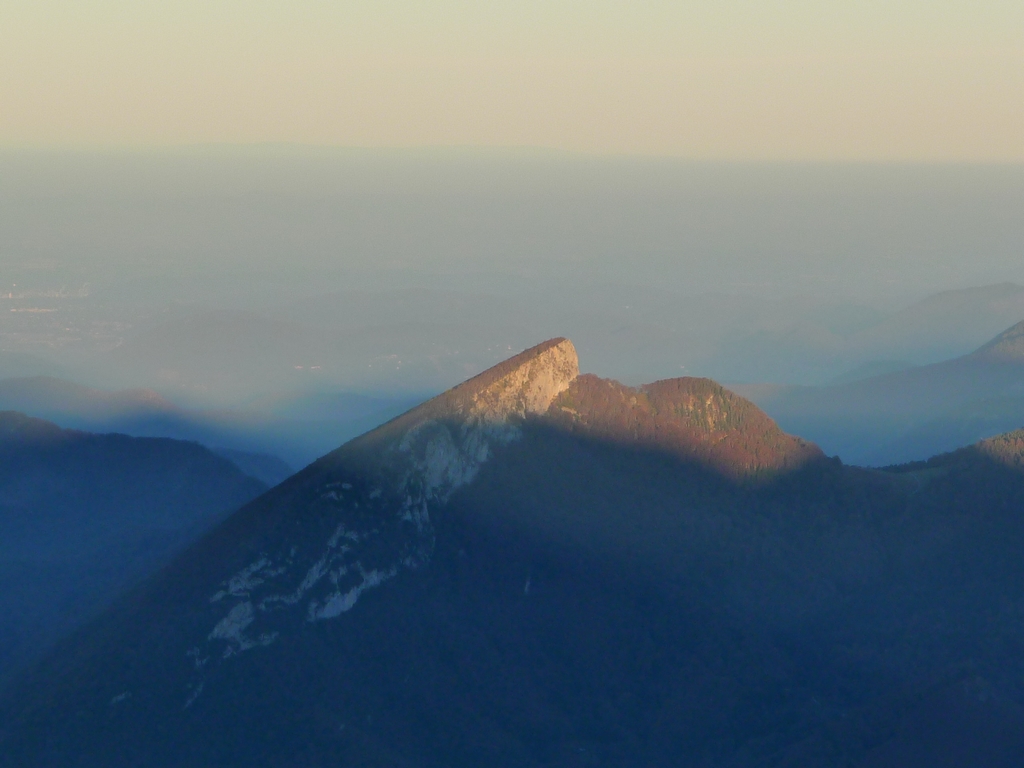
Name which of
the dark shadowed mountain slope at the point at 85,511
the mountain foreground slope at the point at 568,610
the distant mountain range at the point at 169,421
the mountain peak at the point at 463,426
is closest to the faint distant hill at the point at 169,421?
the distant mountain range at the point at 169,421

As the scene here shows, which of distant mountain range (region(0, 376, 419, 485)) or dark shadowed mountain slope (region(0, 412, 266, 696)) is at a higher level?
distant mountain range (region(0, 376, 419, 485))

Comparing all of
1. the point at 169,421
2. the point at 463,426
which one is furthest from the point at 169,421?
the point at 463,426

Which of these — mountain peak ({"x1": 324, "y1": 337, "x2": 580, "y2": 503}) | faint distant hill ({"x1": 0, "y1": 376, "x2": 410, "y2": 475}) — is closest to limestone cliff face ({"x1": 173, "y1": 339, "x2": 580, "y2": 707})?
mountain peak ({"x1": 324, "y1": 337, "x2": 580, "y2": 503})

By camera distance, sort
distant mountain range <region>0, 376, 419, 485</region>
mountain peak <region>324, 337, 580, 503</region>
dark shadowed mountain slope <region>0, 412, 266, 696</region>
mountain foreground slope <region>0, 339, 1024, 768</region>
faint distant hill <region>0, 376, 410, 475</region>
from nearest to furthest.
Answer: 1. mountain foreground slope <region>0, 339, 1024, 768</region>
2. mountain peak <region>324, 337, 580, 503</region>
3. dark shadowed mountain slope <region>0, 412, 266, 696</region>
4. distant mountain range <region>0, 376, 419, 485</region>
5. faint distant hill <region>0, 376, 410, 475</region>

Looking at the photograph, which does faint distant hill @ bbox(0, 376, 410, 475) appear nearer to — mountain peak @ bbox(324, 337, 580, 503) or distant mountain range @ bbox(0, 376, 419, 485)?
distant mountain range @ bbox(0, 376, 419, 485)

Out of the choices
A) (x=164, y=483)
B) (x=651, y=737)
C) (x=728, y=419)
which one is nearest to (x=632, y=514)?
(x=728, y=419)

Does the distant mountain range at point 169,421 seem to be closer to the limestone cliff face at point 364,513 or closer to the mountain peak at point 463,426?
the mountain peak at point 463,426
